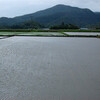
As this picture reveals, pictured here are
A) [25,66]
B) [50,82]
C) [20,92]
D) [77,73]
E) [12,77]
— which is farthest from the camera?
[25,66]

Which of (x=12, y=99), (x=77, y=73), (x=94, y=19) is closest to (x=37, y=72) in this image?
(x=77, y=73)

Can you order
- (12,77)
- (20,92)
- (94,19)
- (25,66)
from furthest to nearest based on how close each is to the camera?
(94,19) → (25,66) → (12,77) → (20,92)

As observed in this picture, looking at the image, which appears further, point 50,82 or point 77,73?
point 77,73

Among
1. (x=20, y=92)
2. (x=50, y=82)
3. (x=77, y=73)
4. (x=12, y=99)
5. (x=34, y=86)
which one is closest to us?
(x=12, y=99)

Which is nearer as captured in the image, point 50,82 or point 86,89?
point 86,89

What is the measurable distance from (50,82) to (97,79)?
0.75 m

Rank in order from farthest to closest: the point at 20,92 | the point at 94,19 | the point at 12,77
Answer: the point at 94,19 → the point at 12,77 → the point at 20,92

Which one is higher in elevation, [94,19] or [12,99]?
[94,19]

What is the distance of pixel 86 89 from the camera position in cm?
174

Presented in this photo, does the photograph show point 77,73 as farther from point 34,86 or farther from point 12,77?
point 12,77

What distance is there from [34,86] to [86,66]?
1353mm

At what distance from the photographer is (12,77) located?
6.96 feet

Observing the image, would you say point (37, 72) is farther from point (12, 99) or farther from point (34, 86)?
point (12, 99)

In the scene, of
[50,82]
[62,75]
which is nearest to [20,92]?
[50,82]
